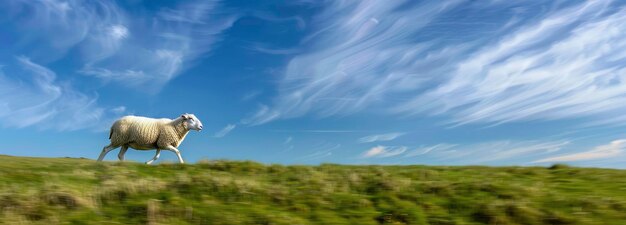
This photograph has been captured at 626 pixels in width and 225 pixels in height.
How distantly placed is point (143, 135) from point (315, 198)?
1691 centimetres

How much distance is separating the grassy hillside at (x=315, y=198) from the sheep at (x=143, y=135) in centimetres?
964

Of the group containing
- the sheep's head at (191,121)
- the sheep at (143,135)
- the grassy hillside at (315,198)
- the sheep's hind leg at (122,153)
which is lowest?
the grassy hillside at (315,198)

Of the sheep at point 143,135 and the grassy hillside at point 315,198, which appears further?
the sheep at point 143,135

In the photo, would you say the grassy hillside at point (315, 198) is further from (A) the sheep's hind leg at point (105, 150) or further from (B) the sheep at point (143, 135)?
(B) the sheep at point (143, 135)

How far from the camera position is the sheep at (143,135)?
2902 centimetres

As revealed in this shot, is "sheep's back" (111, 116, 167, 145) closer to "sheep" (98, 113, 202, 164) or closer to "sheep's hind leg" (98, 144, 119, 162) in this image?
"sheep" (98, 113, 202, 164)

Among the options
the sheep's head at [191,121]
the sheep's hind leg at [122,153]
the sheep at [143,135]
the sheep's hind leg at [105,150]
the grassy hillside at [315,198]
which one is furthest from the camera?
the sheep's head at [191,121]

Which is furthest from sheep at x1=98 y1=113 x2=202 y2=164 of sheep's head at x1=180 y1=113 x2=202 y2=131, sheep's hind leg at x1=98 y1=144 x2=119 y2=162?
sheep's head at x1=180 y1=113 x2=202 y2=131

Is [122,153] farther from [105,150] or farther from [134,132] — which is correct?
[134,132]

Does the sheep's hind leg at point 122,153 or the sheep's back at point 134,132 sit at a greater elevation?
the sheep's back at point 134,132

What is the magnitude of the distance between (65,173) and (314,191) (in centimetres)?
894

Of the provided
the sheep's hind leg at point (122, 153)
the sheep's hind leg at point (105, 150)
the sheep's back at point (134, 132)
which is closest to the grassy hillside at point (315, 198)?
the sheep's hind leg at point (105, 150)

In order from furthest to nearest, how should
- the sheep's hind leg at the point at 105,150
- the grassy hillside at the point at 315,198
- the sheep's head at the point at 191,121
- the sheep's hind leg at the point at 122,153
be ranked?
the sheep's head at the point at 191,121, the sheep's hind leg at the point at 122,153, the sheep's hind leg at the point at 105,150, the grassy hillside at the point at 315,198

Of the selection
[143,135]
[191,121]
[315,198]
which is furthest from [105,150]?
[315,198]
